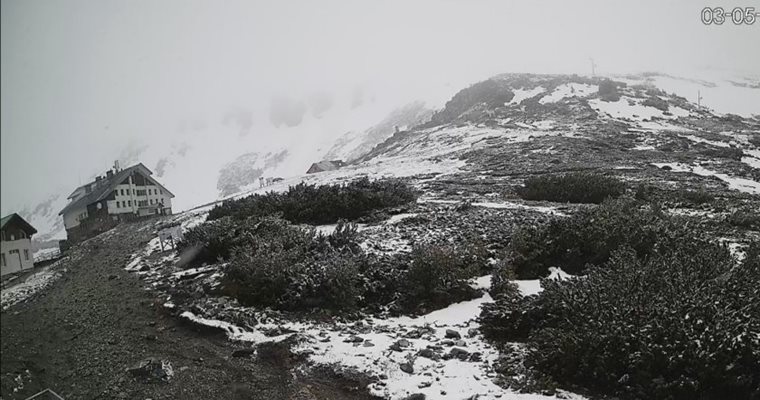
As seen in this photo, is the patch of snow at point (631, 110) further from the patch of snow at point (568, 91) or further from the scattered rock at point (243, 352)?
the scattered rock at point (243, 352)

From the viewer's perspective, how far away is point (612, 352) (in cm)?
578

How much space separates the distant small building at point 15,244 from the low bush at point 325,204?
1360 centimetres

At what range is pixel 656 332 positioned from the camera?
5.68m

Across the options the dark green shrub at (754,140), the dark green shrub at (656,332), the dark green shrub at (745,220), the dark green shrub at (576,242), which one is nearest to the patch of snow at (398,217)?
the dark green shrub at (576,242)

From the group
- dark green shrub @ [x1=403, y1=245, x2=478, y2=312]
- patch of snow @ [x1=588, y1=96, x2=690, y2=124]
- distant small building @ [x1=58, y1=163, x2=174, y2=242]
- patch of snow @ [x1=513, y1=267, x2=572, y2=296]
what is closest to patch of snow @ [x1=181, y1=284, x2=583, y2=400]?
dark green shrub @ [x1=403, y1=245, x2=478, y2=312]

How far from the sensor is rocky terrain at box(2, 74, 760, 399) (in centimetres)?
390

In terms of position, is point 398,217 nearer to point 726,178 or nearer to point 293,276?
point 293,276

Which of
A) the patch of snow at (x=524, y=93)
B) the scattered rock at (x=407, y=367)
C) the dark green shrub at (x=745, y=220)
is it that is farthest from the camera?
the patch of snow at (x=524, y=93)

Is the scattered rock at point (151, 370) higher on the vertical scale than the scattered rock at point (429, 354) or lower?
higher

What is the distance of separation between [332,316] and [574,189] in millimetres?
13409

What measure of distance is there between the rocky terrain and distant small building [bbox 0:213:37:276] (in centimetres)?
21

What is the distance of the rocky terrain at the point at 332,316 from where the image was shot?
390 cm

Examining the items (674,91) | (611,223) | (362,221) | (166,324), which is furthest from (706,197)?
(674,91)

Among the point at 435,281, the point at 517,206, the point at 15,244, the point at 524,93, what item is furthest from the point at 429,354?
the point at 524,93
